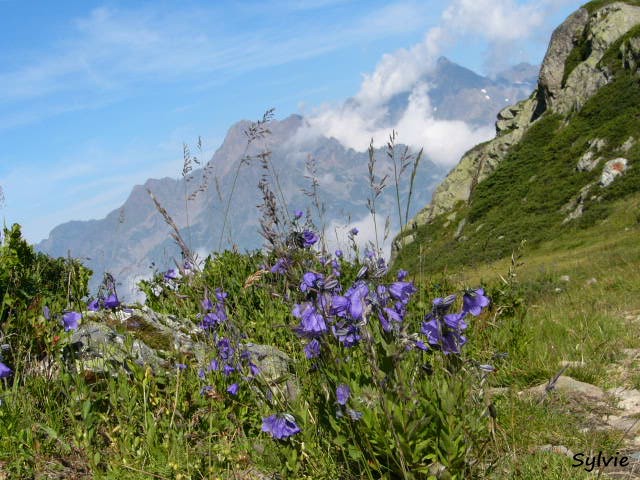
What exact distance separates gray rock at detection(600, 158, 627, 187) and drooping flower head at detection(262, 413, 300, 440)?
39216 millimetres

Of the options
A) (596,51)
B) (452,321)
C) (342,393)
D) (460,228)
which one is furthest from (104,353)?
(596,51)

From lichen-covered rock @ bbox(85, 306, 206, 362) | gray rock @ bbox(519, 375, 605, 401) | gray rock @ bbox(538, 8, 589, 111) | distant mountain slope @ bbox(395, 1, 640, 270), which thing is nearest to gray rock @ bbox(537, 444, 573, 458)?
gray rock @ bbox(519, 375, 605, 401)

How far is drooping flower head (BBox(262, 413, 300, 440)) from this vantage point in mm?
3221

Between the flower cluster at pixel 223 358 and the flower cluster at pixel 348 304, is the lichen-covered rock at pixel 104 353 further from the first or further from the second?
the flower cluster at pixel 348 304

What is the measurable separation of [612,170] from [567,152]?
10.0 m

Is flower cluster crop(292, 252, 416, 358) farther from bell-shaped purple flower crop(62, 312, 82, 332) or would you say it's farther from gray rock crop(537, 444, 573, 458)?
bell-shaped purple flower crop(62, 312, 82, 332)

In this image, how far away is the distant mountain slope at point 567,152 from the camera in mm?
39375

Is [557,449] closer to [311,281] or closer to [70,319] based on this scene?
[311,281]

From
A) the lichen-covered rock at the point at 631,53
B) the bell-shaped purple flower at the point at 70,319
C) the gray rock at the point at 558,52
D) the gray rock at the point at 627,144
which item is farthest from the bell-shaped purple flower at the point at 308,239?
the gray rock at the point at 558,52

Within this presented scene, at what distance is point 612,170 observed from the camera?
124ft

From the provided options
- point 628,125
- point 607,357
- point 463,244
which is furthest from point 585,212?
point 607,357

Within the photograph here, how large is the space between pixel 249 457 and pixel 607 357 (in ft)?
13.3

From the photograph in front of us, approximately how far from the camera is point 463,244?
5109 cm

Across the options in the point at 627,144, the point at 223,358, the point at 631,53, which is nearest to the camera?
the point at 223,358
